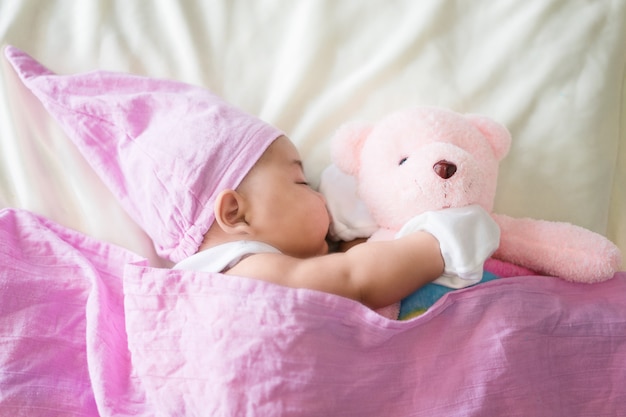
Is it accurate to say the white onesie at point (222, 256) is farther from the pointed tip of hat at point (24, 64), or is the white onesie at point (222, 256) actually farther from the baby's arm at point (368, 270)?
the pointed tip of hat at point (24, 64)

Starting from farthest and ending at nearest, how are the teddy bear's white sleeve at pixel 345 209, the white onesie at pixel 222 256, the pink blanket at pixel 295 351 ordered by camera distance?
1. the teddy bear's white sleeve at pixel 345 209
2. the white onesie at pixel 222 256
3. the pink blanket at pixel 295 351

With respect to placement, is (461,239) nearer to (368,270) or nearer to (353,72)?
(368,270)

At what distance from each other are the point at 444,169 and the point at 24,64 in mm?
741

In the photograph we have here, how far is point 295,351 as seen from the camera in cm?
75

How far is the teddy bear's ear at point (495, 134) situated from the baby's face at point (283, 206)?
28cm

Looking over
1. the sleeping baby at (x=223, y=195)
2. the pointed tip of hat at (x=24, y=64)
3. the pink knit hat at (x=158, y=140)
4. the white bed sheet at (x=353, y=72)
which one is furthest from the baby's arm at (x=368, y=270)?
the pointed tip of hat at (x=24, y=64)

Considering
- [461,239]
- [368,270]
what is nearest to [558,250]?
[461,239]

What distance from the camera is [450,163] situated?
0.85 meters

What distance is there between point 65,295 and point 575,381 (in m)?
0.77

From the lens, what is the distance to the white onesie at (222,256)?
2.80 ft

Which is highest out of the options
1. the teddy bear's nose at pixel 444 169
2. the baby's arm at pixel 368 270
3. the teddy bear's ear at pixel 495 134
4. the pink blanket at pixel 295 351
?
the teddy bear's ear at pixel 495 134

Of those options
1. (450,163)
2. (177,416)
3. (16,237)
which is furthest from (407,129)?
(16,237)

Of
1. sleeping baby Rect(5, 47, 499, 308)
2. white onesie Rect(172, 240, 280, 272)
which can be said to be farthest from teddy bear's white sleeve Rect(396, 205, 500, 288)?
white onesie Rect(172, 240, 280, 272)

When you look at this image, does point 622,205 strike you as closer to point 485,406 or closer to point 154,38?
point 485,406
